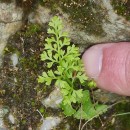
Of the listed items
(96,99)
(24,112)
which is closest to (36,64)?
(24,112)

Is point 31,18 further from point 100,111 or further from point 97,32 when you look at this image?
point 100,111

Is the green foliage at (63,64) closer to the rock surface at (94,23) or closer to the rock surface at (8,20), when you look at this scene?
the rock surface at (94,23)

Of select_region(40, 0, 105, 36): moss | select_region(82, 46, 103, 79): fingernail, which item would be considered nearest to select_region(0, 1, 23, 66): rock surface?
select_region(40, 0, 105, 36): moss

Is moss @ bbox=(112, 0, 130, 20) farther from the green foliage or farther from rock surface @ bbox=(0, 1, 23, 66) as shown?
rock surface @ bbox=(0, 1, 23, 66)

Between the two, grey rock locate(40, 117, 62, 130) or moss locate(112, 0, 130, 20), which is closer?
moss locate(112, 0, 130, 20)

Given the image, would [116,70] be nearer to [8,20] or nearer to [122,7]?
[122,7]

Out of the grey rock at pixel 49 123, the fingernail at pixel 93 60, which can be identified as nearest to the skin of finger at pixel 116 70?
the fingernail at pixel 93 60

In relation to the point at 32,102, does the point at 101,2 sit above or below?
above
